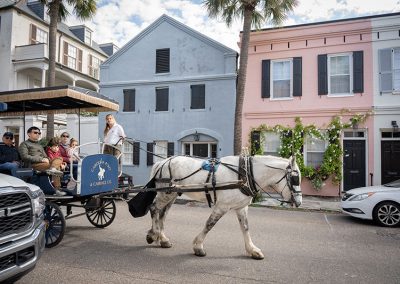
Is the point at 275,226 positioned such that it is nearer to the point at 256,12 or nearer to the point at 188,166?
the point at 188,166

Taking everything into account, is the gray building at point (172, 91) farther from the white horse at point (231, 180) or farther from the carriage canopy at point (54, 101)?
the white horse at point (231, 180)

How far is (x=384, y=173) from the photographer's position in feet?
39.9

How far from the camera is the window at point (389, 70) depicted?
12.4 m

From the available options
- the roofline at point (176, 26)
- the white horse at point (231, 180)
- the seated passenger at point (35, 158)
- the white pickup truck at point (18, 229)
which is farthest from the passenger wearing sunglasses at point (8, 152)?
the roofline at point (176, 26)

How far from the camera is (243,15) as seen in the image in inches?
508

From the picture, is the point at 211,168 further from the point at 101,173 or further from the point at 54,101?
the point at 54,101

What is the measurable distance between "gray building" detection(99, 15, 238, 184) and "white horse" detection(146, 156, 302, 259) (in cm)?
921

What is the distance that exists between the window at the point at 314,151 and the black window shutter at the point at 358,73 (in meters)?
2.74

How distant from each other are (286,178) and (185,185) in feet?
5.86

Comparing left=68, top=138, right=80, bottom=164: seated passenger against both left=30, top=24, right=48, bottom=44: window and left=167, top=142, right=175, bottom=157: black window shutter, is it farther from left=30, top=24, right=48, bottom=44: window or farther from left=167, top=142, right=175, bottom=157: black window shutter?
left=30, top=24, right=48, bottom=44: window

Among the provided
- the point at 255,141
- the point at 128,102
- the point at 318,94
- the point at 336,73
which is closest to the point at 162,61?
the point at 128,102

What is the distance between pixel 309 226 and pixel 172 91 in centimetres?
1057

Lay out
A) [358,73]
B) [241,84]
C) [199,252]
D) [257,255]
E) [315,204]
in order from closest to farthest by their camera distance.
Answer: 1. [257,255]
2. [199,252]
3. [315,204]
4. [241,84]
5. [358,73]

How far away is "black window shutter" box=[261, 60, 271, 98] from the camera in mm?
14020
